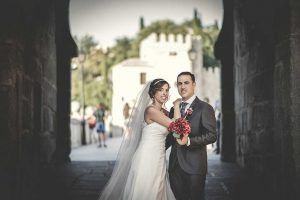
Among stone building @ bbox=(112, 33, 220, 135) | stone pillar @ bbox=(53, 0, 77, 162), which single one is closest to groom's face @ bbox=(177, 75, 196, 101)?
stone pillar @ bbox=(53, 0, 77, 162)

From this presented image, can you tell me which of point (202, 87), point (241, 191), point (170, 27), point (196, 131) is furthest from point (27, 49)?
point (170, 27)

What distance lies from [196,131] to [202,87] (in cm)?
5554

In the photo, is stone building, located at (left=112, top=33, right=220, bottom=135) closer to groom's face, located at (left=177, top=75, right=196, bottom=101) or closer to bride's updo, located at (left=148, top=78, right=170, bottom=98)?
bride's updo, located at (left=148, top=78, right=170, bottom=98)

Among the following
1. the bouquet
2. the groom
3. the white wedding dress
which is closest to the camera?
the bouquet

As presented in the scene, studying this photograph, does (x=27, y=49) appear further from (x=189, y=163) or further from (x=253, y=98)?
(x=253, y=98)

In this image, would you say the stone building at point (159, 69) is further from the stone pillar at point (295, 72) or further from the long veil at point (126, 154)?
the stone pillar at point (295, 72)

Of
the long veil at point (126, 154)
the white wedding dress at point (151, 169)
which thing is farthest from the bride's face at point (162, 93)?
the long veil at point (126, 154)

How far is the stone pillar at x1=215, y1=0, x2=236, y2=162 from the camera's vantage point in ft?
33.3

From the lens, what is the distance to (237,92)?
9.24 meters

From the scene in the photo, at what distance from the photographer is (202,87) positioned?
59469 mm

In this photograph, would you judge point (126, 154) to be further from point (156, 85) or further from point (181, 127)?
point (181, 127)

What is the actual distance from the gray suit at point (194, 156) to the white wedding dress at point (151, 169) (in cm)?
43

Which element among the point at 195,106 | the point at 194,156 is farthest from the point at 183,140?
the point at 195,106

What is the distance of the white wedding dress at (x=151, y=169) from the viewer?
4754 mm
